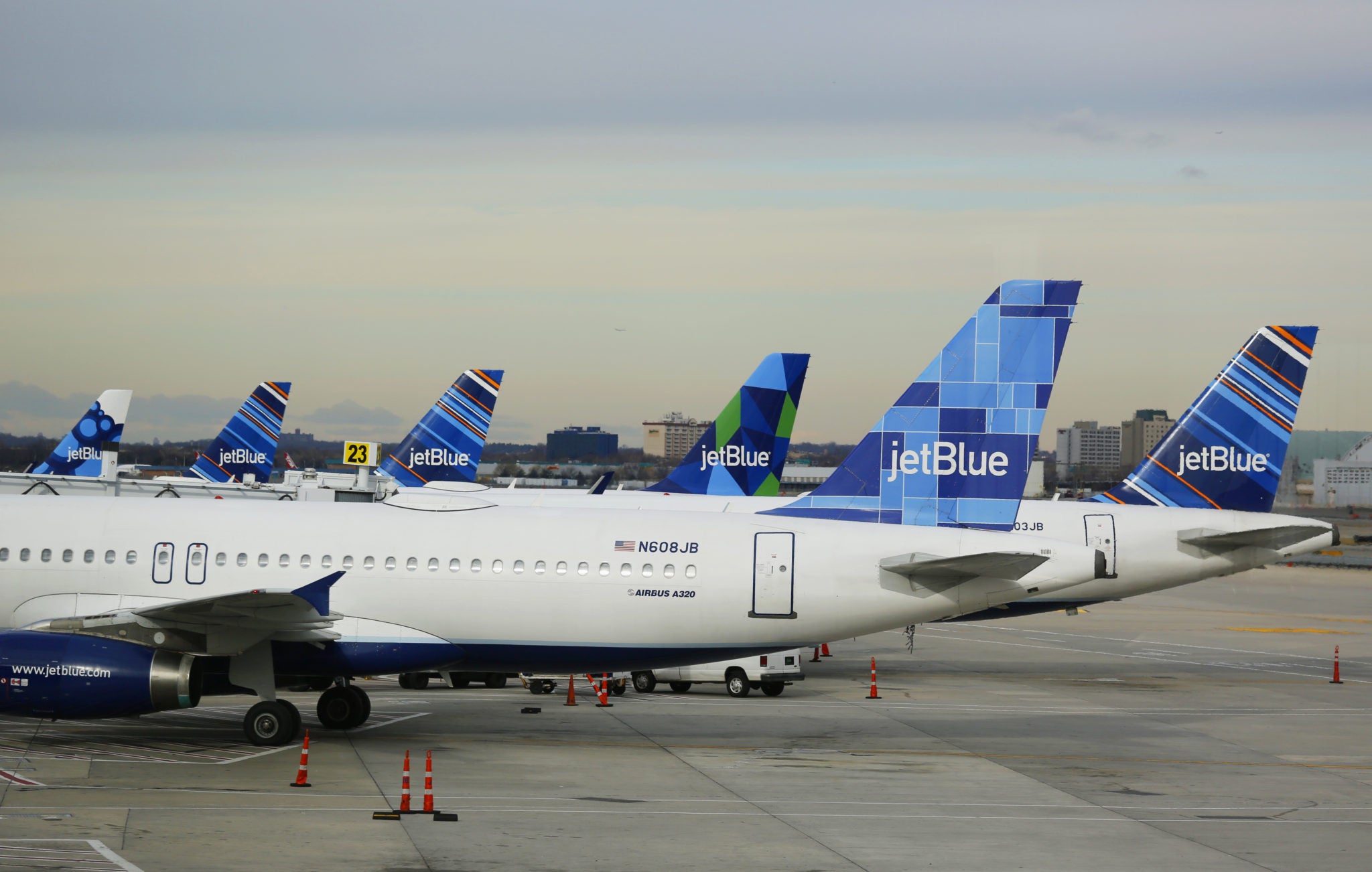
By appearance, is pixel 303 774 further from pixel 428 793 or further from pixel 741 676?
pixel 741 676

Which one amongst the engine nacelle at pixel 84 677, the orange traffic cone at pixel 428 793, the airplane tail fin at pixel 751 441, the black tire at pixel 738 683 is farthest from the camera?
the airplane tail fin at pixel 751 441

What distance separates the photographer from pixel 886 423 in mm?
25375

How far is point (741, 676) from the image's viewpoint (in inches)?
1286

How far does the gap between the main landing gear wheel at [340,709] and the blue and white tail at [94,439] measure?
3019 cm

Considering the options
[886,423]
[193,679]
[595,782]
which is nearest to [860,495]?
[886,423]

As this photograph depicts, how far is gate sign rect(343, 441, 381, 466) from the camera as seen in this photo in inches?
1885

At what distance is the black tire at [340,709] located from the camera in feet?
82.5

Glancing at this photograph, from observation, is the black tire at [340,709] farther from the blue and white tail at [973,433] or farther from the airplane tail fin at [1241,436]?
the airplane tail fin at [1241,436]

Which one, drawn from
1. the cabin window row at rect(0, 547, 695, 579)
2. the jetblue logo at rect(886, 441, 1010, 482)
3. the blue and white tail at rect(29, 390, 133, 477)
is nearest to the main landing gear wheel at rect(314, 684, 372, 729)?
the cabin window row at rect(0, 547, 695, 579)

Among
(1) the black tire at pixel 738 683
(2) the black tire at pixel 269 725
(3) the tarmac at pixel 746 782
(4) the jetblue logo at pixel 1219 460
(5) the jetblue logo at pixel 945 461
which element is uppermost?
(4) the jetblue logo at pixel 1219 460

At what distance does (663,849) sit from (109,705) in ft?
33.1

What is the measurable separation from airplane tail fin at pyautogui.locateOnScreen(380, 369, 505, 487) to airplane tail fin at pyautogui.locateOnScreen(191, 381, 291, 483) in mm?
13603

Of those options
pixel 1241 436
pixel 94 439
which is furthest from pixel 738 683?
pixel 94 439

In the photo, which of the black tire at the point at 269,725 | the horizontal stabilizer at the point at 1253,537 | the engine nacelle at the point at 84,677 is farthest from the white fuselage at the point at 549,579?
the horizontal stabilizer at the point at 1253,537
